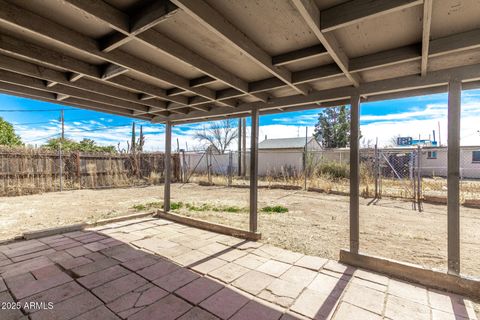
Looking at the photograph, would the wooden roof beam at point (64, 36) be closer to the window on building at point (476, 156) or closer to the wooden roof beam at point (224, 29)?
the wooden roof beam at point (224, 29)

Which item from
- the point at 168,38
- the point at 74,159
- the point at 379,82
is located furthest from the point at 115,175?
the point at 379,82

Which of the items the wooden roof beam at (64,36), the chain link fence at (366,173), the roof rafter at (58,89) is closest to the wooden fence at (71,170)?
the chain link fence at (366,173)

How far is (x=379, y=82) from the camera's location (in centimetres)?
248

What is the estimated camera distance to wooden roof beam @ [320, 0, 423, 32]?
4.23 feet

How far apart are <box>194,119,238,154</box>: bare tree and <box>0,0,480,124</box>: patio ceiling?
62.1ft

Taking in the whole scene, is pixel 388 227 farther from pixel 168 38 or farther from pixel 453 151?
pixel 168 38

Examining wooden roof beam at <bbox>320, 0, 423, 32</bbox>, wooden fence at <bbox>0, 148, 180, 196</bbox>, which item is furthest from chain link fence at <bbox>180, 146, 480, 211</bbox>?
wooden roof beam at <bbox>320, 0, 423, 32</bbox>

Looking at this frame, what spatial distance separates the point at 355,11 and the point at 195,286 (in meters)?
2.46

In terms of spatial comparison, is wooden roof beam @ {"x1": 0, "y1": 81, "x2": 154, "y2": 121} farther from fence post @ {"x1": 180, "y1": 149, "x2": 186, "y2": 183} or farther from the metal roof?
the metal roof

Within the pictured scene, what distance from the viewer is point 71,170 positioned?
29.8 ft

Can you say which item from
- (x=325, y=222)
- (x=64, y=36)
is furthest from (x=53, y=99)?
(x=325, y=222)

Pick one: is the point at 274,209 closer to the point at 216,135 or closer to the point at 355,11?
the point at 355,11

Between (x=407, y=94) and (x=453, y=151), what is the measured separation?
2.59 feet

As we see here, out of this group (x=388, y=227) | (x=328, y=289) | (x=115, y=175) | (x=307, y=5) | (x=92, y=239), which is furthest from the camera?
(x=115, y=175)
